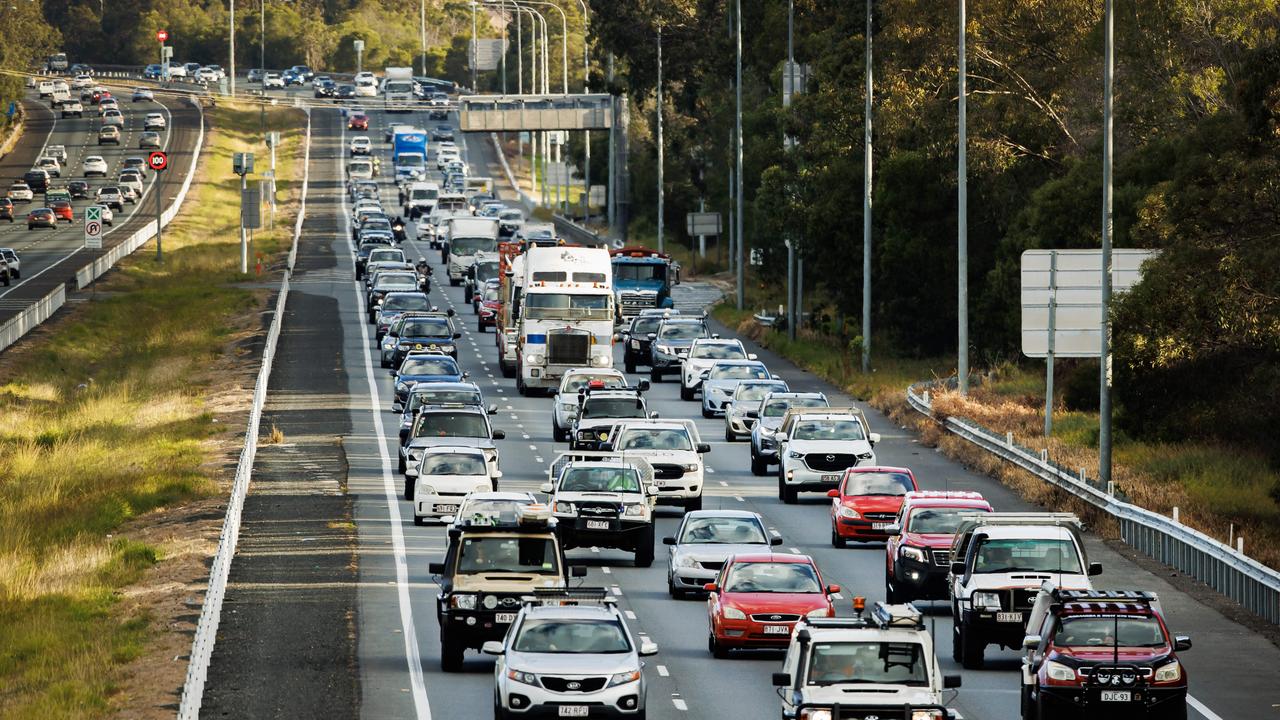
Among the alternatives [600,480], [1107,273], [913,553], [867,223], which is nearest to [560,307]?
[867,223]

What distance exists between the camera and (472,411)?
145 feet

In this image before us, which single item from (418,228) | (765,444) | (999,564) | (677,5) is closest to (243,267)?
(418,228)

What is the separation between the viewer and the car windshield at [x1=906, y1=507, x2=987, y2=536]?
30578 millimetres

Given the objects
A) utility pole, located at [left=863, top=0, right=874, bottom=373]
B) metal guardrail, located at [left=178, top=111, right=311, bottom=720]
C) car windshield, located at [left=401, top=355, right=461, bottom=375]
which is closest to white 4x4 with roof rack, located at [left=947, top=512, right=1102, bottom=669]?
metal guardrail, located at [left=178, top=111, right=311, bottom=720]

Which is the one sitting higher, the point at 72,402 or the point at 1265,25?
the point at 1265,25

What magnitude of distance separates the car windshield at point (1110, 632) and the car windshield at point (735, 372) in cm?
3488

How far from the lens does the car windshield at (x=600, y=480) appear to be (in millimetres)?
35750

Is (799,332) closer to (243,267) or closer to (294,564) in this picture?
(243,267)

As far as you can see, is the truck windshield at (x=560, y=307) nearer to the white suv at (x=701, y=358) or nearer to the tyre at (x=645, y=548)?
the white suv at (x=701, y=358)

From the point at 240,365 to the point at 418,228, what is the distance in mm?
48361

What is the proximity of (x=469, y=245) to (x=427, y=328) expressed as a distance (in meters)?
28.5

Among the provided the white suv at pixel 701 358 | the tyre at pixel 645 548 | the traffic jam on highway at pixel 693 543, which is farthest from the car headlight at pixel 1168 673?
the white suv at pixel 701 358

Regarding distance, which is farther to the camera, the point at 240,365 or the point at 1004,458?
the point at 240,365

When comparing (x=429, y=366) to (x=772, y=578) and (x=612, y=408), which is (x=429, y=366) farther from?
(x=772, y=578)
